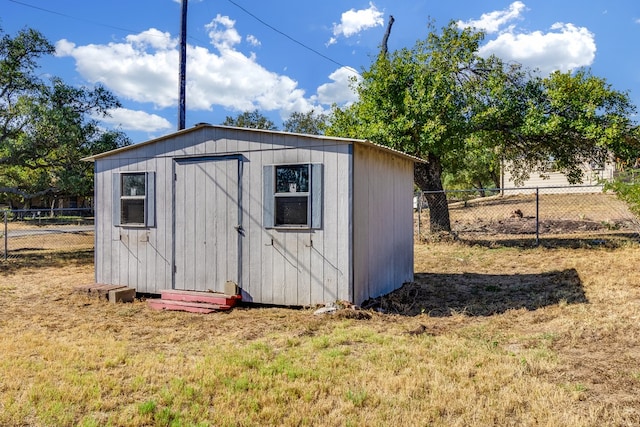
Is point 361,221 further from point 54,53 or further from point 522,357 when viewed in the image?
point 54,53

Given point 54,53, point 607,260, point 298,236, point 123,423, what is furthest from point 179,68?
point 607,260

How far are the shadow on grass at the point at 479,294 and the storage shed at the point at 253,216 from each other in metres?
0.42

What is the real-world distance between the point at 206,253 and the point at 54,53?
10.2 metres

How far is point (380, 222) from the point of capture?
6918 mm

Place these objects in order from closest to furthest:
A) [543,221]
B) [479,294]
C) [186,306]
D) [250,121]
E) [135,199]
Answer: [186,306] < [479,294] < [135,199] < [543,221] < [250,121]

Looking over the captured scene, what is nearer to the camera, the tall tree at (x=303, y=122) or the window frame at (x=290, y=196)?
the window frame at (x=290, y=196)

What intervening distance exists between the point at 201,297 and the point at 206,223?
3.69 ft

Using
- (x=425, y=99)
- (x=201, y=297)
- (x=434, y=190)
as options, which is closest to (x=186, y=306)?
(x=201, y=297)

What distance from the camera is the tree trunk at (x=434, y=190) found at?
1325 centimetres

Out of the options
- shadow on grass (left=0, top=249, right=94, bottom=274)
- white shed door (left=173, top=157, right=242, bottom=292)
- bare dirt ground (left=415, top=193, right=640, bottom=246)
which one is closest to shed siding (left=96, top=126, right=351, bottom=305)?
white shed door (left=173, top=157, right=242, bottom=292)

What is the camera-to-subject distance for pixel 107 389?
3.36 metres

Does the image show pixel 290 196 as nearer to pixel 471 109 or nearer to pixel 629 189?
pixel 629 189

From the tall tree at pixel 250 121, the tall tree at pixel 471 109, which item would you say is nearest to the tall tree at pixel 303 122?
the tall tree at pixel 250 121

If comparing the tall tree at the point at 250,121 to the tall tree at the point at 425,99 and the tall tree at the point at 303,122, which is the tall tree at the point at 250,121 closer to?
the tall tree at the point at 303,122
